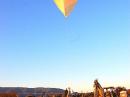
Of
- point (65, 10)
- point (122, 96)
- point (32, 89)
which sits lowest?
point (122, 96)

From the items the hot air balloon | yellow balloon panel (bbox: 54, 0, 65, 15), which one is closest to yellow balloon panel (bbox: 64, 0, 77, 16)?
the hot air balloon

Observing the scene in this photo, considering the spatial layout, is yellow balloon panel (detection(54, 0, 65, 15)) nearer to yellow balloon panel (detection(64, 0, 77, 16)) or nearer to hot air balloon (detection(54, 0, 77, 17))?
hot air balloon (detection(54, 0, 77, 17))

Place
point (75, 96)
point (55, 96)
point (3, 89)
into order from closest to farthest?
point (75, 96) < point (55, 96) < point (3, 89)

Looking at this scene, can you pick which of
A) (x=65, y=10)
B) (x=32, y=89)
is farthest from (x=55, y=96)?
Answer: (x=32, y=89)

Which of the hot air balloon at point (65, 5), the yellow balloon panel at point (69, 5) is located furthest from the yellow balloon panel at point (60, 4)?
the yellow balloon panel at point (69, 5)

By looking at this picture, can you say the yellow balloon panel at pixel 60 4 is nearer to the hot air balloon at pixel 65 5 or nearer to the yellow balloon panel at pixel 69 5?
the hot air balloon at pixel 65 5

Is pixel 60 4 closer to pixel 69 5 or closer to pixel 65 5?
pixel 65 5

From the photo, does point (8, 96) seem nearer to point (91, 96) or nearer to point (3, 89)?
point (91, 96)

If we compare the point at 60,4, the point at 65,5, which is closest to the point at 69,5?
the point at 65,5
